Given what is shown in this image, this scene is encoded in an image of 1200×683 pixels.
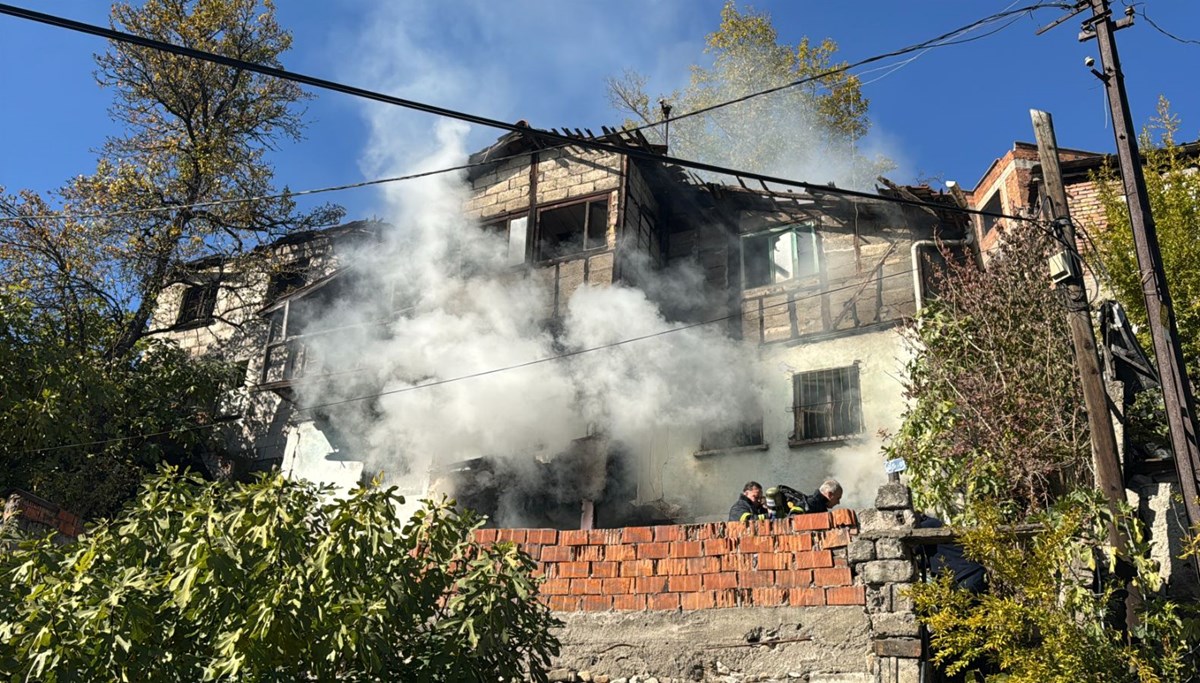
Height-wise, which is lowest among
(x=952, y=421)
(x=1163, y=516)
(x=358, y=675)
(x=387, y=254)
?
(x=358, y=675)

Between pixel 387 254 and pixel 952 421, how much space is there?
37.9ft

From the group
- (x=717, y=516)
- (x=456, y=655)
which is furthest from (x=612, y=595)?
(x=717, y=516)

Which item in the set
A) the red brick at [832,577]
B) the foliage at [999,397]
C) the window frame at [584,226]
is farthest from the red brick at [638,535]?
the window frame at [584,226]

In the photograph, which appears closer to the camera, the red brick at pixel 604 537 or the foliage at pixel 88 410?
the red brick at pixel 604 537

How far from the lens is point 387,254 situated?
18.8 meters

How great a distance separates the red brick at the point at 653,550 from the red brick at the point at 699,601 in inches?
17.6

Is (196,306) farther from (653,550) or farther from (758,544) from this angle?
(758,544)

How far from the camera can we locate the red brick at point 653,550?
8742mm

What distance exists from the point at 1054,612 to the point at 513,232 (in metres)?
12.3

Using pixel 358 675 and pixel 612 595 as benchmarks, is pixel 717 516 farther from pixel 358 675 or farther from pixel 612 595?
pixel 358 675

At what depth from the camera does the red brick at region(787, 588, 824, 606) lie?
7984mm

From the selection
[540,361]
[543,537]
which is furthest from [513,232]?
[543,537]

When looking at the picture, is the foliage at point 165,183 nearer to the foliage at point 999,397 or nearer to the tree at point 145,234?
the tree at point 145,234

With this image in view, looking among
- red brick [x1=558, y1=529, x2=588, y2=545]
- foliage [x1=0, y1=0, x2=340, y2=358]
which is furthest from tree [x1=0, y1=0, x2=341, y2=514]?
red brick [x1=558, y1=529, x2=588, y2=545]
